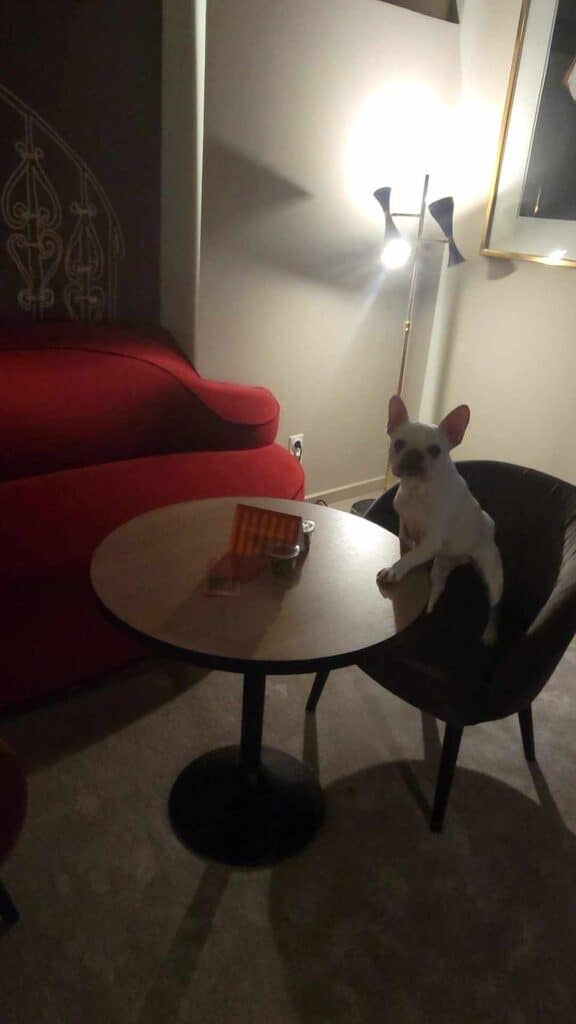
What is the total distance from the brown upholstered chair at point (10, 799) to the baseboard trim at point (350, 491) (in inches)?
80.6

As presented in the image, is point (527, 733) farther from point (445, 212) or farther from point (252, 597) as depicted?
point (445, 212)

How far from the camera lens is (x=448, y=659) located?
1505 millimetres

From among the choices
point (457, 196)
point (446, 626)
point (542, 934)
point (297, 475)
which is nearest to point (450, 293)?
point (457, 196)

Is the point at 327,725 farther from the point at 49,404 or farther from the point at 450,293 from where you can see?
the point at 450,293

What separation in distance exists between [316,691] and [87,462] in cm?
92

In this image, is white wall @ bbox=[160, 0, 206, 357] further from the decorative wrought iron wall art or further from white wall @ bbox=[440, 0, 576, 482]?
white wall @ bbox=[440, 0, 576, 482]

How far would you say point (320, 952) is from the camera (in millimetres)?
1295

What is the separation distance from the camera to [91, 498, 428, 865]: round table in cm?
114

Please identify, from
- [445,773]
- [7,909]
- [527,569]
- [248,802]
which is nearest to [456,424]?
[527,569]

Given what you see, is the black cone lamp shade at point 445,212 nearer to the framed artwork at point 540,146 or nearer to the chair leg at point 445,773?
the framed artwork at point 540,146

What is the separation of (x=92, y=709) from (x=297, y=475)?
909 millimetres

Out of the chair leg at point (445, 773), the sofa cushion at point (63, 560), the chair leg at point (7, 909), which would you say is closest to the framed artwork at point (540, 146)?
the sofa cushion at point (63, 560)

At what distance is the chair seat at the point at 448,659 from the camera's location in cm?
137

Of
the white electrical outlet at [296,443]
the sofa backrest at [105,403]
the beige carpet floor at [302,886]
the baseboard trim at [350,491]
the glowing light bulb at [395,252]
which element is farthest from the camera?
the baseboard trim at [350,491]
